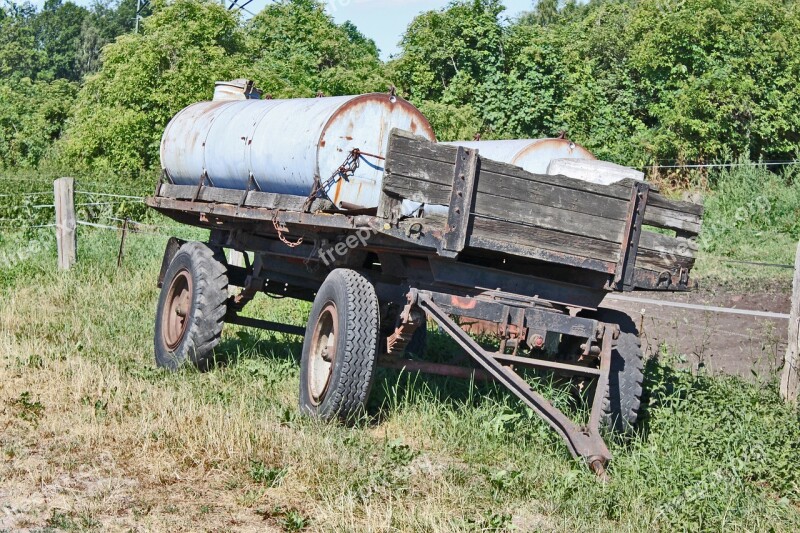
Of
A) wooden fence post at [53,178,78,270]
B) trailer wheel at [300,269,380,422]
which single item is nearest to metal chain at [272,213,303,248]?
trailer wheel at [300,269,380,422]

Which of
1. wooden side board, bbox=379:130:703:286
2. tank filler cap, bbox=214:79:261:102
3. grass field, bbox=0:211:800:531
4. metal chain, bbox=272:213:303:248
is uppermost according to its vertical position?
tank filler cap, bbox=214:79:261:102

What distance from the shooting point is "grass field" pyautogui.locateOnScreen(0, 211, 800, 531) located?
495 cm

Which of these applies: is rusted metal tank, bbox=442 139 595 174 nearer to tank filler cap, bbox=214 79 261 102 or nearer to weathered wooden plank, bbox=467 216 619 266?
weathered wooden plank, bbox=467 216 619 266

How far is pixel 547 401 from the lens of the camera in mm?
5973

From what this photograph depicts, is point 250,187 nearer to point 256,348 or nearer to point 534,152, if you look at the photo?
point 256,348

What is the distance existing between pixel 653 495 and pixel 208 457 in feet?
8.09

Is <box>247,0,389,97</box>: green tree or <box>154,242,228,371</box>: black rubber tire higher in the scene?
<box>247,0,389,97</box>: green tree

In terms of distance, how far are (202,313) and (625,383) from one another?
355cm

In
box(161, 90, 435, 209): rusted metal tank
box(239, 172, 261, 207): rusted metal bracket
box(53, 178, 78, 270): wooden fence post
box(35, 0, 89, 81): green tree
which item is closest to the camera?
box(161, 90, 435, 209): rusted metal tank

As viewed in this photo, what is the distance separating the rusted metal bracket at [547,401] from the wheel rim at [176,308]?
10.4 feet

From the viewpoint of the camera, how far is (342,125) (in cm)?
722

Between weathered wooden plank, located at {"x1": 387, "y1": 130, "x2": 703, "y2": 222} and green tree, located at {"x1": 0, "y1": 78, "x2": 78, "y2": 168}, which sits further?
green tree, located at {"x1": 0, "y1": 78, "x2": 78, "y2": 168}

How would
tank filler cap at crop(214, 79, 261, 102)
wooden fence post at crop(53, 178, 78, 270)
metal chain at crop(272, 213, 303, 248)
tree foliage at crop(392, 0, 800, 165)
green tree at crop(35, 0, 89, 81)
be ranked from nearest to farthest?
metal chain at crop(272, 213, 303, 248), tank filler cap at crop(214, 79, 261, 102), wooden fence post at crop(53, 178, 78, 270), tree foliage at crop(392, 0, 800, 165), green tree at crop(35, 0, 89, 81)

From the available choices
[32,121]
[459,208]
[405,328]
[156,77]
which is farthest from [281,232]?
[32,121]
